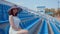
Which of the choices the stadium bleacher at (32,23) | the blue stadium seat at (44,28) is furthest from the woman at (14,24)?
the blue stadium seat at (44,28)

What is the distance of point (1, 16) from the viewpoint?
2.07 meters

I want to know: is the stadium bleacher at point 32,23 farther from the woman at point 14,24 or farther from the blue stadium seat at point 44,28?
the woman at point 14,24

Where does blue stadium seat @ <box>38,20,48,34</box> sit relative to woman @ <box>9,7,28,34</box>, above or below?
below

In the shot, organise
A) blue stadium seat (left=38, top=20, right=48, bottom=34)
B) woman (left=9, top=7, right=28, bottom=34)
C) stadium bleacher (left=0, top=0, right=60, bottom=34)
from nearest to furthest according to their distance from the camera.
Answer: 1. woman (left=9, top=7, right=28, bottom=34)
2. stadium bleacher (left=0, top=0, right=60, bottom=34)
3. blue stadium seat (left=38, top=20, right=48, bottom=34)

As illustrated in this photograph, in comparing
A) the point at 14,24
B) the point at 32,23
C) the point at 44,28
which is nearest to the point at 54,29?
the point at 44,28

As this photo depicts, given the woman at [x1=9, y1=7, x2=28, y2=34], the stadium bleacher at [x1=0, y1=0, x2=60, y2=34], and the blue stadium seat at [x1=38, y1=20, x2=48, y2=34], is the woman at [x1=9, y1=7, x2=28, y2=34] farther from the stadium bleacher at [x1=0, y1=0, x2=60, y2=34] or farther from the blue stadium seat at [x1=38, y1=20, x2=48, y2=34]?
the blue stadium seat at [x1=38, y1=20, x2=48, y2=34]

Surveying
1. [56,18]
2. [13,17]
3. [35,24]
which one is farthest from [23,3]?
[13,17]

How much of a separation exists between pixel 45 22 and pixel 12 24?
1.42m

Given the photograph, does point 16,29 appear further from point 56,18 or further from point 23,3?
point 56,18

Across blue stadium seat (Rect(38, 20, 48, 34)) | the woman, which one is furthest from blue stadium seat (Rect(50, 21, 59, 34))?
the woman

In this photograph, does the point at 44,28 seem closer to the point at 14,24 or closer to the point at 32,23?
the point at 32,23

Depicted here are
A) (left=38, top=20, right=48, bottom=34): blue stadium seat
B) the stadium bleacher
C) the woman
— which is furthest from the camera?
(left=38, top=20, right=48, bottom=34): blue stadium seat

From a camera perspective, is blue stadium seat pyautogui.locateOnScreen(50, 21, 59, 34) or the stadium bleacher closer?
the stadium bleacher

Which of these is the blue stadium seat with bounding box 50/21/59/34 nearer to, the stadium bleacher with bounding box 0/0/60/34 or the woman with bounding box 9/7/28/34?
the stadium bleacher with bounding box 0/0/60/34
